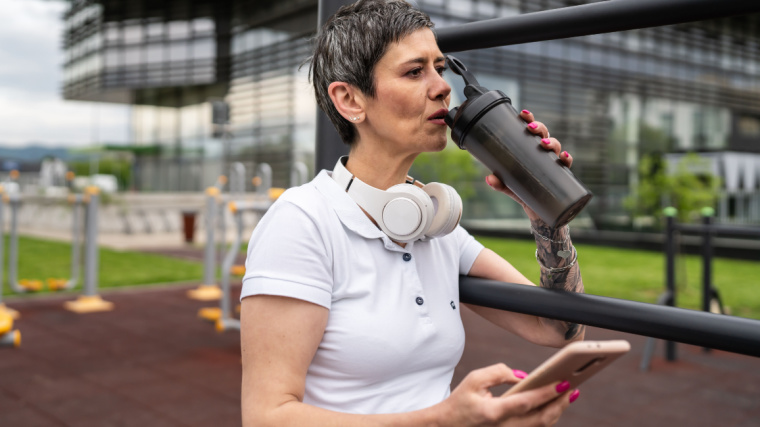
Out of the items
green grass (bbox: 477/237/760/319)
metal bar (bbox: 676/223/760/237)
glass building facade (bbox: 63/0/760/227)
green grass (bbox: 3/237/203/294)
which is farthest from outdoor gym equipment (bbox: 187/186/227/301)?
glass building facade (bbox: 63/0/760/227)

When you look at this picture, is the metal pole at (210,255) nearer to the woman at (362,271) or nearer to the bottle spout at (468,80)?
the woman at (362,271)

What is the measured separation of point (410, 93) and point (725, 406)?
3.48 m

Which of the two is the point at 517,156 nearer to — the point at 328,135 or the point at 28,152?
the point at 328,135

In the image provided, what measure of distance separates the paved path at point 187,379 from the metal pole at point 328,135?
2.37 metres

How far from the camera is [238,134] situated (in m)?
21.2

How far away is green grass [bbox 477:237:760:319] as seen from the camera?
23.0 feet

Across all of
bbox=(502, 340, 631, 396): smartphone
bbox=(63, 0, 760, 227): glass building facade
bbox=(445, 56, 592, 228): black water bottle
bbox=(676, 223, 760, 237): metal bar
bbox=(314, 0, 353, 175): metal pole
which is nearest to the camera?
bbox=(502, 340, 631, 396): smartphone

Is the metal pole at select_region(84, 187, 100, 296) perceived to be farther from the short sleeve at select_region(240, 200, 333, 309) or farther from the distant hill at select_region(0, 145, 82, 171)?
the distant hill at select_region(0, 145, 82, 171)

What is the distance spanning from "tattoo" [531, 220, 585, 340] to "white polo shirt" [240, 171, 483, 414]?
0.52 ft

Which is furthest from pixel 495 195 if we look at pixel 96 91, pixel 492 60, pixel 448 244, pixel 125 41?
pixel 96 91

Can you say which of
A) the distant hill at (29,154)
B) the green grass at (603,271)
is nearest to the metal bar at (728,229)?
the green grass at (603,271)

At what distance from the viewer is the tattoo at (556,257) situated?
96cm

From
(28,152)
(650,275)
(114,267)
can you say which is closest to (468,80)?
(650,275)

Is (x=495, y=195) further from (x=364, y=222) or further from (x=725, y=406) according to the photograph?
(x=364, y=222)
